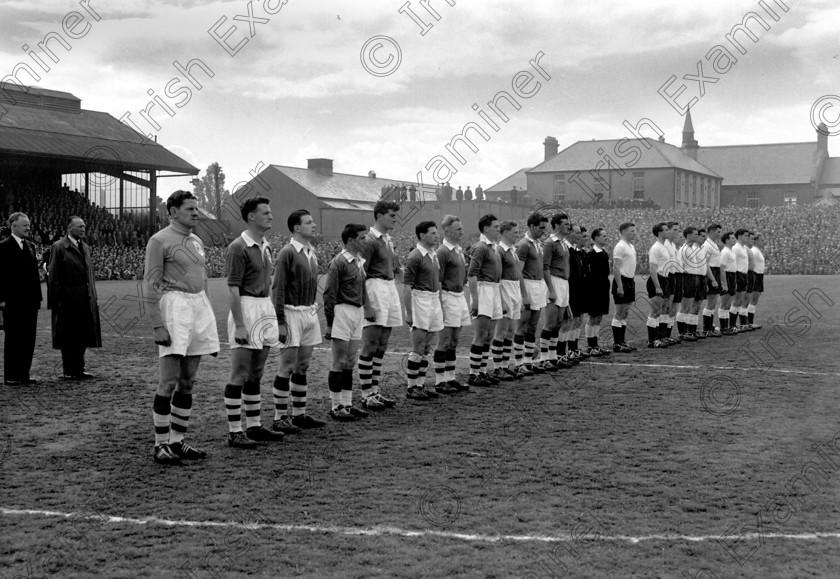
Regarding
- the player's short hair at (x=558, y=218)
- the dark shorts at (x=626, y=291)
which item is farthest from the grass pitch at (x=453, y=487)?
the dark shorts at (x=626, y=291)

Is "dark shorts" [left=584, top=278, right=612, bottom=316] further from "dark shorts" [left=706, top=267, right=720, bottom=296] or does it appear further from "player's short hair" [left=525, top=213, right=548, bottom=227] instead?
"dark shorts" [left=706, top=267, right=720, bottom=296]

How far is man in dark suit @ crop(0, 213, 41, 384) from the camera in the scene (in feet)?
37.4

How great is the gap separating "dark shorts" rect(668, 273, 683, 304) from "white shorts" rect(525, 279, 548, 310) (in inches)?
174

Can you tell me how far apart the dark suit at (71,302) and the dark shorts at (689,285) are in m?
10.2

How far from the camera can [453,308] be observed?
34.8 ft

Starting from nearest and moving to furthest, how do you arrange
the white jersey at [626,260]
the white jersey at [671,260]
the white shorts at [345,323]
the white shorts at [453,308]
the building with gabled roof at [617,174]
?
the white shorts at [345,323] → the white shorts at [453,308] → the white jersey at [626,260] → the white jersey at [671,260] → the building with gabled roof at [617,174]

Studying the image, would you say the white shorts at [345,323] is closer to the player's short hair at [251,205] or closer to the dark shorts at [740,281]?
the player's short hair at [251,205]

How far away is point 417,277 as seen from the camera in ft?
33.3

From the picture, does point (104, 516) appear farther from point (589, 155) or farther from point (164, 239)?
point (589, 155)

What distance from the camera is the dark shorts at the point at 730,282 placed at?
1756 cm

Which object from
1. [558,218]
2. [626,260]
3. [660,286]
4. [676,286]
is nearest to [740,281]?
[676,286]

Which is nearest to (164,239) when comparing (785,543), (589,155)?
(785,543)

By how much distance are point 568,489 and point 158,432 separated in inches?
132

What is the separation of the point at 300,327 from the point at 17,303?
5.35 meters
